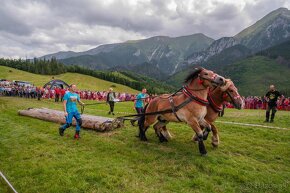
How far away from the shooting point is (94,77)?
142000 mm

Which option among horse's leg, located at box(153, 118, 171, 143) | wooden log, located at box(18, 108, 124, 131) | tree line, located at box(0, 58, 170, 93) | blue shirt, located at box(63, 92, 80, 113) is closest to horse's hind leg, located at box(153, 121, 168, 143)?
horse's leg, located at box(153, 118, 171, 143)

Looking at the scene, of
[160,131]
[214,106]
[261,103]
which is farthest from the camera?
[261,103]

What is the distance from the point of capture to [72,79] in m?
130

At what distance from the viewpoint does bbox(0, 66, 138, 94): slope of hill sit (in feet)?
382

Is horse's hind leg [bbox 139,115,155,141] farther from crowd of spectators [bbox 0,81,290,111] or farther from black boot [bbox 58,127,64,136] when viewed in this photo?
crowd of spectators [bbox 0,81,290,111]

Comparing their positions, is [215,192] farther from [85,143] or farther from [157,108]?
[85,143]

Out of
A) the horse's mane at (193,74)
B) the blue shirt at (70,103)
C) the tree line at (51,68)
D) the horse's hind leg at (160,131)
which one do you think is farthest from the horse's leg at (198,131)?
the tree line at (51,68)

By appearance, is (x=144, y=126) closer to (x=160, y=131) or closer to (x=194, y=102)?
(x=160, y=131)

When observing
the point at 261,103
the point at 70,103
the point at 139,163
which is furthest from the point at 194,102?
the point at 261,103

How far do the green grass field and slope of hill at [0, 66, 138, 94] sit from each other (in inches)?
4213

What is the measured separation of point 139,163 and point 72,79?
127m

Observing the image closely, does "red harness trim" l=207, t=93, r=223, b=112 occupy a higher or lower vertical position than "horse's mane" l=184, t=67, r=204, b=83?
lower

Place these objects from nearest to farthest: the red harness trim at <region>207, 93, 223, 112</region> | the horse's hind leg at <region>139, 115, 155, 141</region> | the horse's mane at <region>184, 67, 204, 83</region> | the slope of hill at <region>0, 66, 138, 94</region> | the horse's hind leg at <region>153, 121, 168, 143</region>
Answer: the horse's mane at <region>184, 67, 204, 83</region>
the red harness trim at <region>207, 93, 223, 112</region>
the horse's hind leg at <region>139, 115, 155, 141</region>
the horse's hind leg at <region>153, 121, 168, 143</region>
the slope of hill at <region>0, 66, 138, 94</region>

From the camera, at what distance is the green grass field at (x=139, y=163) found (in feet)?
22.8
